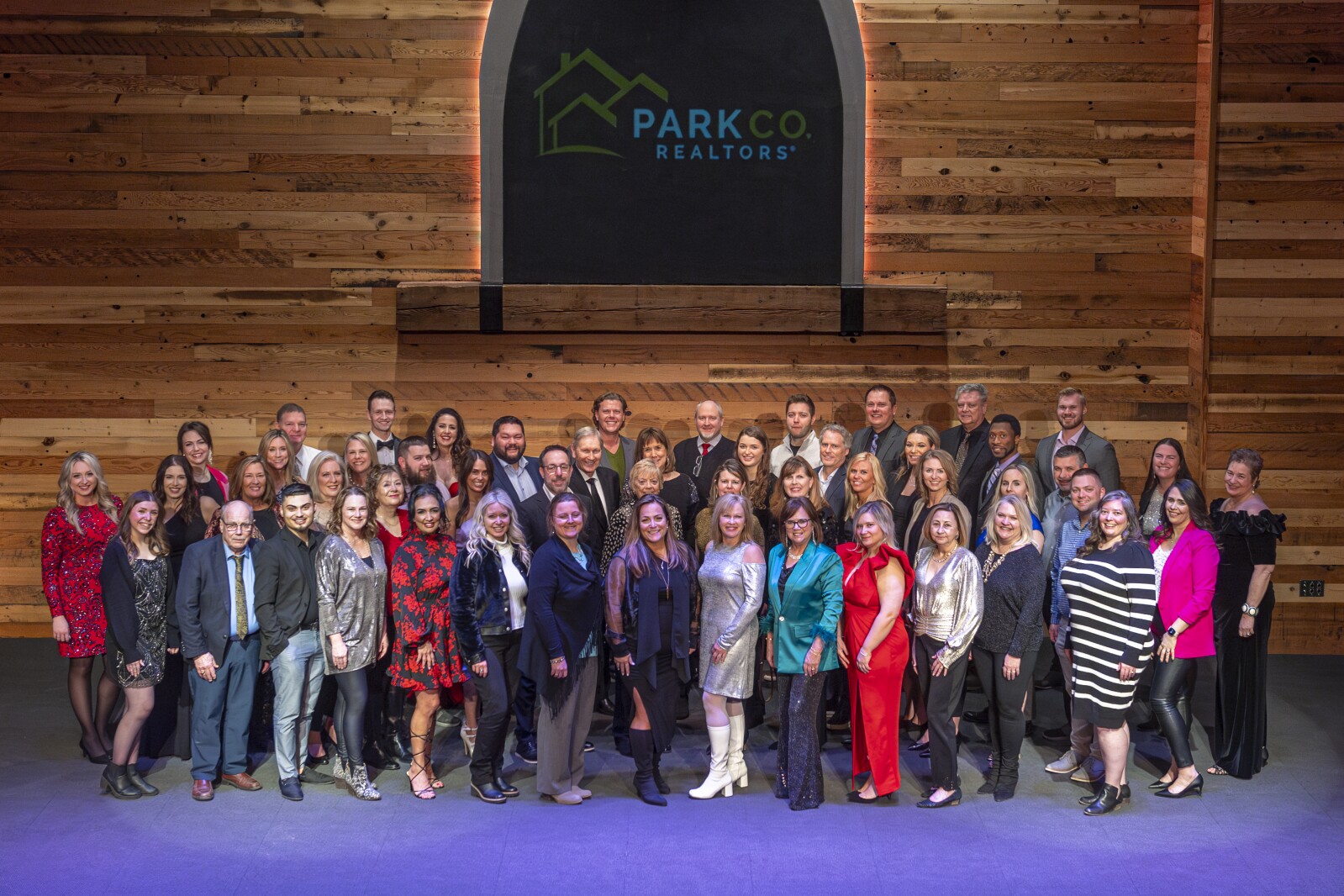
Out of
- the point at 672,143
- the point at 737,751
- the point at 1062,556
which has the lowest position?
the point at 737,751

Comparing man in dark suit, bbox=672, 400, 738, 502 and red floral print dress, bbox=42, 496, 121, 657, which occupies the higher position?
man in dark suit, bbox=672, 400, 738, 502

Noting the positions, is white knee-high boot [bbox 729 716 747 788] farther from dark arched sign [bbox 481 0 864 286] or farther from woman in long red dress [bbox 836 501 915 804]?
dark arched sign [bbox 481 0 864 286]

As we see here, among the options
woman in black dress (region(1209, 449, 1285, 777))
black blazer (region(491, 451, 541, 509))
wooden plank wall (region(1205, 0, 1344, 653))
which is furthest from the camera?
wooden plank wall (region(1205, 0, 1344, 653))

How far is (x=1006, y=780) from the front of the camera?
223 inches

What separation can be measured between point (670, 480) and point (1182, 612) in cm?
249

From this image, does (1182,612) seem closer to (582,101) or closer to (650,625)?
(650,625)

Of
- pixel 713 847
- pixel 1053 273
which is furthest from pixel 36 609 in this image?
pixel 1053 273

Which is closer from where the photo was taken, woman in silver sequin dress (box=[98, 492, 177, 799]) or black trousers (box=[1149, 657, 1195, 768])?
woman in silver sequin dress (box=[98, 492, 177, 799])

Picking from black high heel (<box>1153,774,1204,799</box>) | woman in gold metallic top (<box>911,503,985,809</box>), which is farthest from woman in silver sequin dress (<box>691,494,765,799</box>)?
black high heel (<box>1153,774,1204,799</box>)

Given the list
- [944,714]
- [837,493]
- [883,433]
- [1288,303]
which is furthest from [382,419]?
[1288,303]

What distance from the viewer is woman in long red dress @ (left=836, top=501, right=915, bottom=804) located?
552 centimetres

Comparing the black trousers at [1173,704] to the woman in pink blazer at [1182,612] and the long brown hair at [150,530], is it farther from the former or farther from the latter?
the long brown hair at [150,530]

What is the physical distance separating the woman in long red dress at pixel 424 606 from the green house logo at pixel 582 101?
307cm

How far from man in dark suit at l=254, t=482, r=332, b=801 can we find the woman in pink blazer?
12.2 ft
